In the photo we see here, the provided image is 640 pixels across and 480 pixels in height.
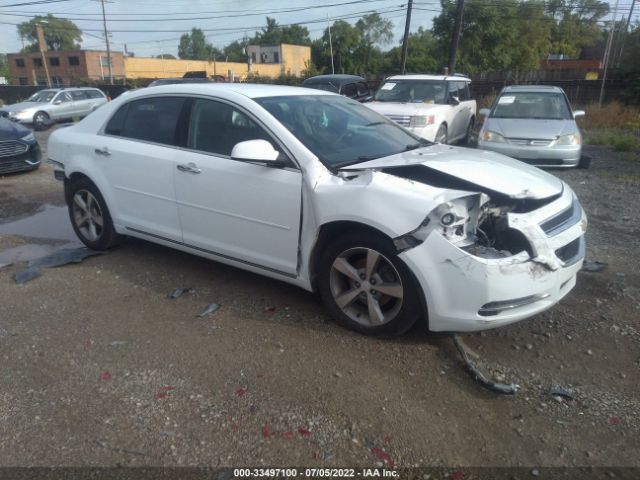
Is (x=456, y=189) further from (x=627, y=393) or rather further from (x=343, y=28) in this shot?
(x=343, y=28)

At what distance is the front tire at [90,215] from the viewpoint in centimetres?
494

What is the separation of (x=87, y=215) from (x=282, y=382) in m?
3.22

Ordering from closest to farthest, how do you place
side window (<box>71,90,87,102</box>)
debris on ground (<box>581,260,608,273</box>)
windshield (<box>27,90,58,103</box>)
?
debris on ground (<box>581,260,608,273</box>), windshield (<box>27,90,58,103</box>), side window (<box>71,90,87,102</box>)

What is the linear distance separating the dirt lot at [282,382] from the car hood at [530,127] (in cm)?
486

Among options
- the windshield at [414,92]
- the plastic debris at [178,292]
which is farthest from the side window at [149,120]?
the windshield at [414,92]

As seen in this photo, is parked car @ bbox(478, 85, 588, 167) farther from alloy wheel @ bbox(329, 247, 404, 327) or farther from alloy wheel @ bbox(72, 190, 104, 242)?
alloy wheel @ bbox(72, 190, 104, 242)

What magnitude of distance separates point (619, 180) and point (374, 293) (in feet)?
23.2

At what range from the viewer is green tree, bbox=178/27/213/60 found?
117m

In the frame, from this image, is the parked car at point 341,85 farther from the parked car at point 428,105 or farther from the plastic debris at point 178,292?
the plastic debris at point 178,292

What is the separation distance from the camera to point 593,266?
15.1 ft

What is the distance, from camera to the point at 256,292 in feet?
13.8

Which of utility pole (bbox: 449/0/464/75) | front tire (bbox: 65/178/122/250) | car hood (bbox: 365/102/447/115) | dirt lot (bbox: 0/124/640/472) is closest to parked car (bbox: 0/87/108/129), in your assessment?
car hood (bbox: 365/102/447/115)

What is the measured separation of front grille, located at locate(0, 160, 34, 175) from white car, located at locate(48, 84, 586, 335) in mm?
5892

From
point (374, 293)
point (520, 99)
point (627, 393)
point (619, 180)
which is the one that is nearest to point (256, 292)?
point (374, 293)
